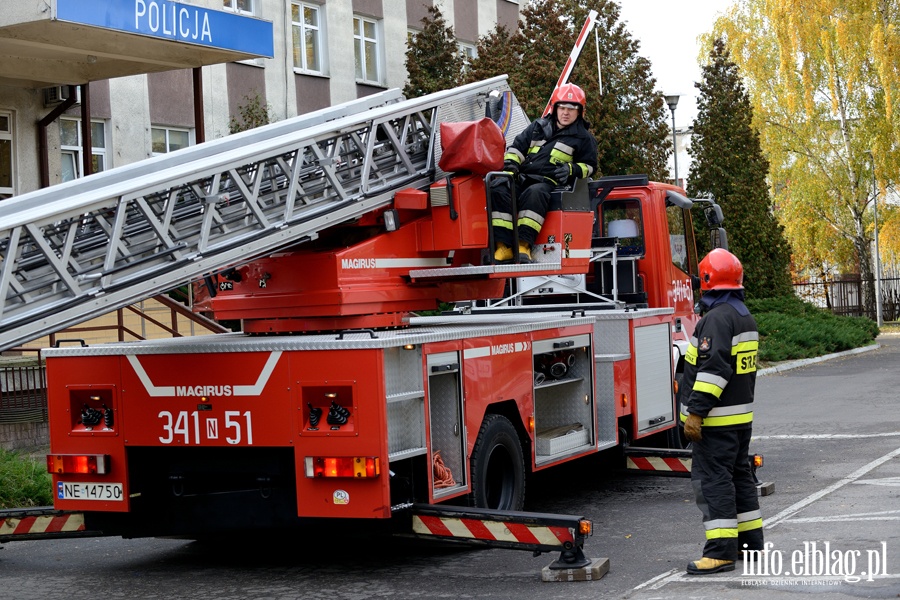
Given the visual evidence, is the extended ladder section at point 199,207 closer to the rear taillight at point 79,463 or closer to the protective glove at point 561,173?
the protective glove at point 561,173

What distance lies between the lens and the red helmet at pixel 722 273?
273 inches

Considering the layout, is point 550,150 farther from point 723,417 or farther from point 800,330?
point 800,330

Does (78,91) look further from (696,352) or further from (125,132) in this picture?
(696,352)

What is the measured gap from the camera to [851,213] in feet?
126

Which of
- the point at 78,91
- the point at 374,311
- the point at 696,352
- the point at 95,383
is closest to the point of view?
the point at 696,352

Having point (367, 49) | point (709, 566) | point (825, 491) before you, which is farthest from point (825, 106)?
point (709, 566)

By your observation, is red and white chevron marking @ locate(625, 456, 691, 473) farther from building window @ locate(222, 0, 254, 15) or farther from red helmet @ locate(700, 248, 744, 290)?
building window @ locate(222, 0, 254, 15)

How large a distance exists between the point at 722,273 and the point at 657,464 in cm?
305

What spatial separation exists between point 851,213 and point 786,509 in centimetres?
3191

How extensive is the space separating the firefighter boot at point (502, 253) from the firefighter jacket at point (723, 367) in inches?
78.4

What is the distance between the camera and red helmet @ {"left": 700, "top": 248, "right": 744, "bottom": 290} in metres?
6.95

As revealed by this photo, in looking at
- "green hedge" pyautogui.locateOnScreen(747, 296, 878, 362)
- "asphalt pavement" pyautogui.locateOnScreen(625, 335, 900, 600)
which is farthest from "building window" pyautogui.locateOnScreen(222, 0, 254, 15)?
"green hedge" pyautogui.locateOnScreen(747, 296, 878, 362)

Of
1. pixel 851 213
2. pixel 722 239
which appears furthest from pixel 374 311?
pixel 851 213

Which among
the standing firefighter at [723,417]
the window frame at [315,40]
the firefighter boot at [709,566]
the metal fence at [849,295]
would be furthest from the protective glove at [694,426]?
the metal fence at [849,295]
